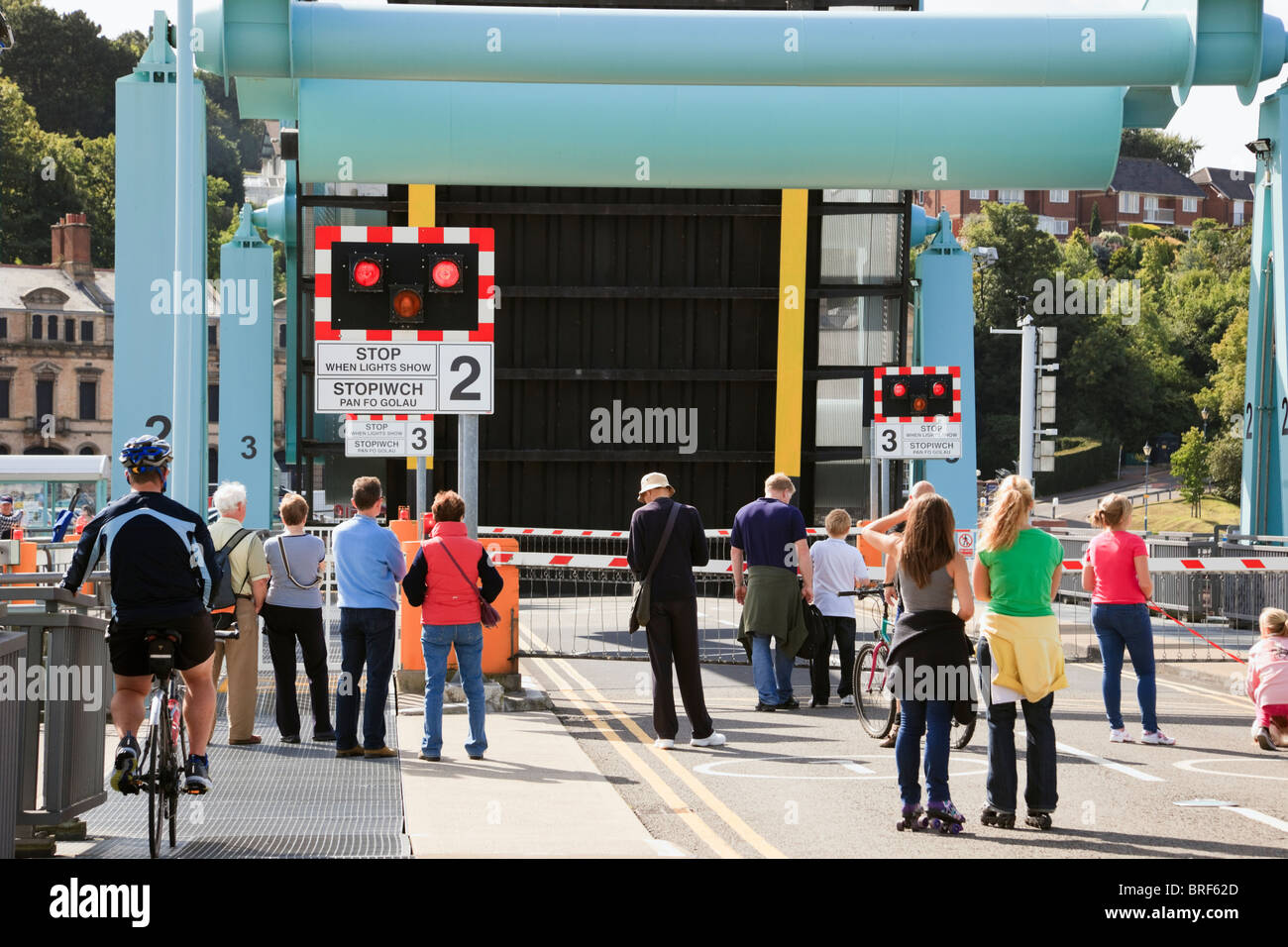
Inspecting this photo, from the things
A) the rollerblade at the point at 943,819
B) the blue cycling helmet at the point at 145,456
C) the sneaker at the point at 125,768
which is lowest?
the rollerblade at the point at 943,819

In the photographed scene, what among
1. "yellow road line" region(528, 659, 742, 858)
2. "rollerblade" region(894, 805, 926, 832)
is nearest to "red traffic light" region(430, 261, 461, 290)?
"yellow road line" region(528, 659, 742, 858)

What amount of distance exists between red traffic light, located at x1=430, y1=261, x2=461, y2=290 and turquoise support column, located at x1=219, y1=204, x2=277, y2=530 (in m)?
15.9

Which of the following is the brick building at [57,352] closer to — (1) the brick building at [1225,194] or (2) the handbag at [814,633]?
(2) the handbag at [814,633]

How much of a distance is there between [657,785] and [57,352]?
268 ft

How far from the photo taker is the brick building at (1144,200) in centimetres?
13862

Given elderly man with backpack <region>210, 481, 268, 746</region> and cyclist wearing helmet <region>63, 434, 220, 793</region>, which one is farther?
elderly man with backpack <region>210, 481, 268, 746</region>

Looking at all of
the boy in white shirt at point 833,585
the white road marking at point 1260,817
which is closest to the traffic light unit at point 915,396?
the boy in white shirt at point 833,585

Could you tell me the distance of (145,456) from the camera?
777cm

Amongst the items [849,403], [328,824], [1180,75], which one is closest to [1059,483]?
[849,403]

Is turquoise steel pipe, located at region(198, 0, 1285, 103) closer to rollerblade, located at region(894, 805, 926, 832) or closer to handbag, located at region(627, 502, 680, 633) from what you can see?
handbag, located at region(627, 502, 680, 633)

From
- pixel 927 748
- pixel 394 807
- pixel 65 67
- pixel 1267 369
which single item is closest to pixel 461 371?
pixel 394 807

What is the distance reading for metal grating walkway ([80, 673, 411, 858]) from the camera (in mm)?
7656

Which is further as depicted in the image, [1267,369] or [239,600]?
[1267,369]

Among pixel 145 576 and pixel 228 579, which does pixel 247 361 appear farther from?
pixel 145 576
